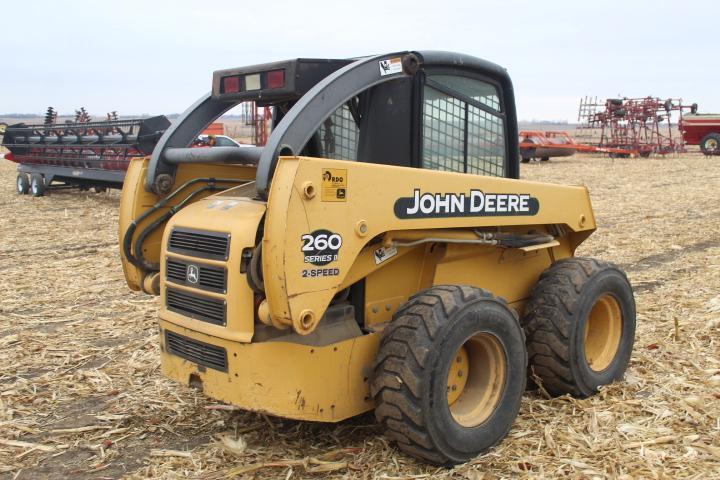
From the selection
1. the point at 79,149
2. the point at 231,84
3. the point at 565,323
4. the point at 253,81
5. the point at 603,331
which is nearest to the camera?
the point at 253,81

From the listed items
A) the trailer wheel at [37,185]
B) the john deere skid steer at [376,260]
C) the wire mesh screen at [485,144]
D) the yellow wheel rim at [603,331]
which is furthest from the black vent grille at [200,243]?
the trailer wheel at [37,185]

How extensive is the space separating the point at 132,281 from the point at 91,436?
91 cm

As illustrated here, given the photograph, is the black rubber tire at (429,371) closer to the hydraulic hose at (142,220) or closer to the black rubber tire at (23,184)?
the hydraulic hose at (142,220)

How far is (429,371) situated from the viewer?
3.37 m

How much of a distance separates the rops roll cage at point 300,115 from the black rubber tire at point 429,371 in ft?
3.13

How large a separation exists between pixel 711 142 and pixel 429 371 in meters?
31.9

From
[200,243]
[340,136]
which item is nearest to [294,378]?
[200,243]

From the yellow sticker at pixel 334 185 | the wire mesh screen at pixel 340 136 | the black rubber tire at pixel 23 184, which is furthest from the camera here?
the black rubber tire at pixel 23 184

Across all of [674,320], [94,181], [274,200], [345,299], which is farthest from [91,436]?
[94,181]

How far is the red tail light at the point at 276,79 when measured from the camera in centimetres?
379

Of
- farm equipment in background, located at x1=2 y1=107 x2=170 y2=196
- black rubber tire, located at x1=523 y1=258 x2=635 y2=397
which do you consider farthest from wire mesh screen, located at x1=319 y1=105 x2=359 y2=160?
farm equipment in background, located at x1=2 y1=107 x2=170 y2=196

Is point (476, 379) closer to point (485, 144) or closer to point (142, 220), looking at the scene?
point (485, 144)

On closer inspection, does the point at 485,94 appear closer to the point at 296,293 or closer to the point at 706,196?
the point at 296,293

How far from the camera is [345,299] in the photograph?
3.76 m
